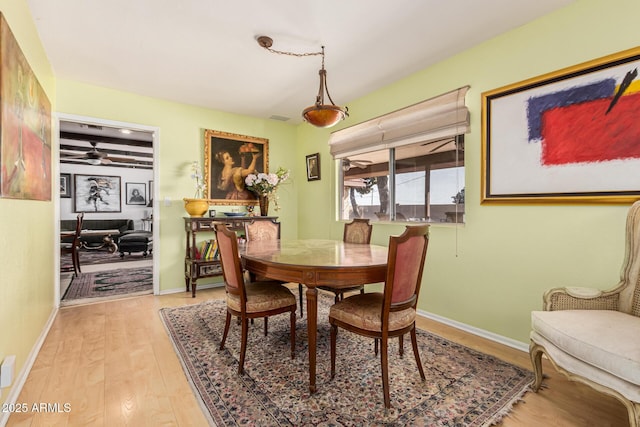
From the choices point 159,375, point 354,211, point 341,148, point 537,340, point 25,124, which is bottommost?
point 159,375

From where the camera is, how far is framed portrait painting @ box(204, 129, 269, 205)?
14.0 feet

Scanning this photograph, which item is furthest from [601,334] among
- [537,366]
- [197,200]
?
[197,200]

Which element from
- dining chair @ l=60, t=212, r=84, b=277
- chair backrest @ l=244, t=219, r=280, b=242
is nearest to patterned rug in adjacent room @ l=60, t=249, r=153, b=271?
dining chair @ l=60, t=212, r=84, b=277

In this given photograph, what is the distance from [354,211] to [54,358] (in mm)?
3252

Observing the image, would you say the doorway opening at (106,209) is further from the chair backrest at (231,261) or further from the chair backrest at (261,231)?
the chair backrest at (231,261)

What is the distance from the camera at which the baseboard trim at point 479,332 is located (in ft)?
7.69

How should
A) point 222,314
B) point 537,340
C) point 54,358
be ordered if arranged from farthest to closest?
point 222,314, point 54,358, point 537,340

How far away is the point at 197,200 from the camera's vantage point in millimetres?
3871

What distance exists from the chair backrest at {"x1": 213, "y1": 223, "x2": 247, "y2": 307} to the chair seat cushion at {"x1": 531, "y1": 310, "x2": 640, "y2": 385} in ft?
5.90

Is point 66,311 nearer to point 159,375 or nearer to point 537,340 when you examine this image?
point 159,375

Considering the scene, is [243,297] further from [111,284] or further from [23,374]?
[111,284]

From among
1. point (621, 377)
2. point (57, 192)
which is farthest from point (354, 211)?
point (57, 192)

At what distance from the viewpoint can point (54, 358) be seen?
86.5 inches

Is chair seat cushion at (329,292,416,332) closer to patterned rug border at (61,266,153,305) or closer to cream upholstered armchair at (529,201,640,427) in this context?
cream upholstered armchair at (529,201,640,427)
